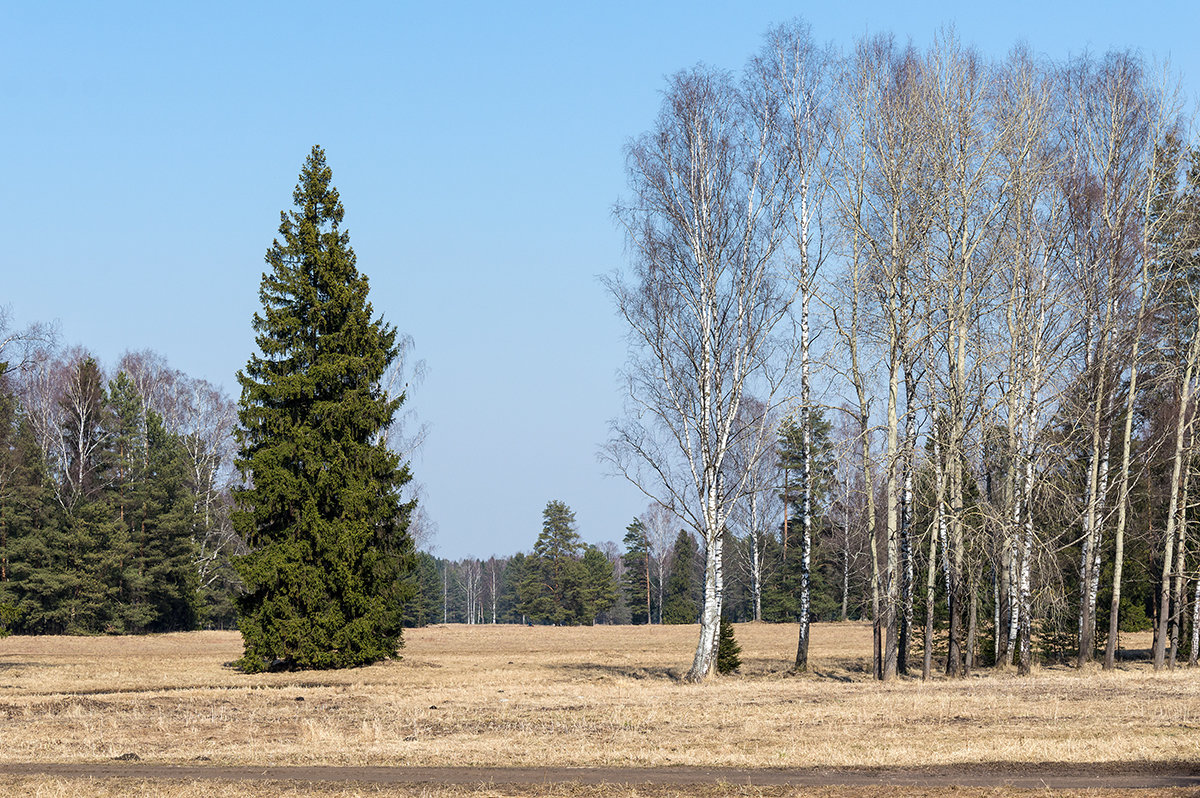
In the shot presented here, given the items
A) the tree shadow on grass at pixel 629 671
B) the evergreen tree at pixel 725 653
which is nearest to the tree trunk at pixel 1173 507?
the evergreen tree at pixel 725 653

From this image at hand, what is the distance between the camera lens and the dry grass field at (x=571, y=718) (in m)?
12.8

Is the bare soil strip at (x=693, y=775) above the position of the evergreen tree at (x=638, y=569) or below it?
above

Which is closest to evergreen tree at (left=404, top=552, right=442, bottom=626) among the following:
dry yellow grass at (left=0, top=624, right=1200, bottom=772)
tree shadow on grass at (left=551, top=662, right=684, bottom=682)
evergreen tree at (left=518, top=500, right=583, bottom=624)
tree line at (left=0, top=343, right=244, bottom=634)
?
evergreen tree at (left=518, top=500, right=583, bottom=624)

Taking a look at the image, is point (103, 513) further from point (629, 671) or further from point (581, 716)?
point (581, 716)

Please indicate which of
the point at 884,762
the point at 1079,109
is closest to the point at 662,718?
the point at 884,762

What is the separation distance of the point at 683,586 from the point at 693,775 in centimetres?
6949

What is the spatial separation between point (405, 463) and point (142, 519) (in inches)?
1026

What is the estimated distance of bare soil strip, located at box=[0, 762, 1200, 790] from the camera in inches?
430

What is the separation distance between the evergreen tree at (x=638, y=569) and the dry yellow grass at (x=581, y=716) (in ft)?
186

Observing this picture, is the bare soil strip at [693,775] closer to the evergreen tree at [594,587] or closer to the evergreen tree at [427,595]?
the evergreen tree at [594,587]

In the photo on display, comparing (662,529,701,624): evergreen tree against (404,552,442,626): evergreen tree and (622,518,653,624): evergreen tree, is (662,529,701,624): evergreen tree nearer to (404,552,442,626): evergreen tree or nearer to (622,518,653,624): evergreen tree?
(622,518,653,624): evergreen tree

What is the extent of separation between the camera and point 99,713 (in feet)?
58.9

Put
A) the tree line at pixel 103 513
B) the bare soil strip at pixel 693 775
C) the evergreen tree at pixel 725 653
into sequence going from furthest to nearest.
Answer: the tree line at pixel 103 513
the evergreen tree at pixel 725 653
the bare soil strip at pixel 693 775

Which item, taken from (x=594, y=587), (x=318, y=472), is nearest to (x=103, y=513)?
(x=318, y=472)
